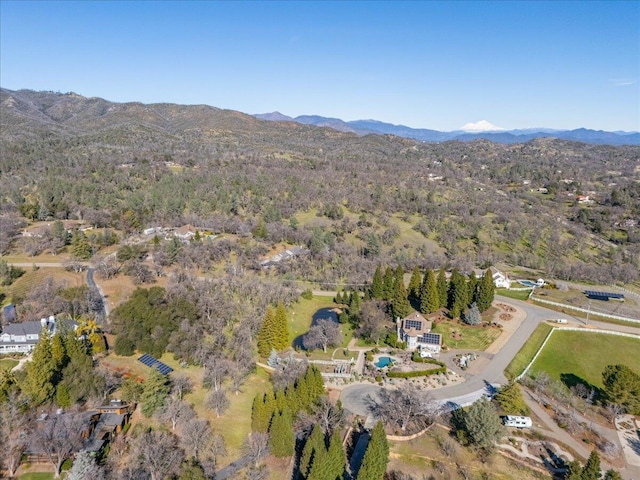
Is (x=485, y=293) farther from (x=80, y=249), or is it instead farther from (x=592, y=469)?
(x=80, y=249)

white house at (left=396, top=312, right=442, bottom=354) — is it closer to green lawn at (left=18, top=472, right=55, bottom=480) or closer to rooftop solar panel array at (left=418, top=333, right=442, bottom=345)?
rooftop solar panel array at (left=418, top=333, right=442, bottom=345)

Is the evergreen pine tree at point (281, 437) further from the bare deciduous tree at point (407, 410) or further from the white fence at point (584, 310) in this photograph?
the white fence at point (584, 310)

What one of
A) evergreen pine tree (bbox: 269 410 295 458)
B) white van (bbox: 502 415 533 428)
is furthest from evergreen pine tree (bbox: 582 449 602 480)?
evergreen pine tree (bbox: 269 410 295 458)

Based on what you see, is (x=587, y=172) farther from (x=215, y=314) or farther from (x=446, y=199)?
(x=215, y=314)

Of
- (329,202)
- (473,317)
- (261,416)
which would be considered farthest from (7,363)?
(329,202)

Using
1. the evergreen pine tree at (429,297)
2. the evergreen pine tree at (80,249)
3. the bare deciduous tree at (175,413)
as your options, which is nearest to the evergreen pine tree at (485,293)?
the evergreen pine tree at (429,297)

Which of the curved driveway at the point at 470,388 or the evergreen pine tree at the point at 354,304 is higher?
the evergreen pine tree at the point at 354,304
